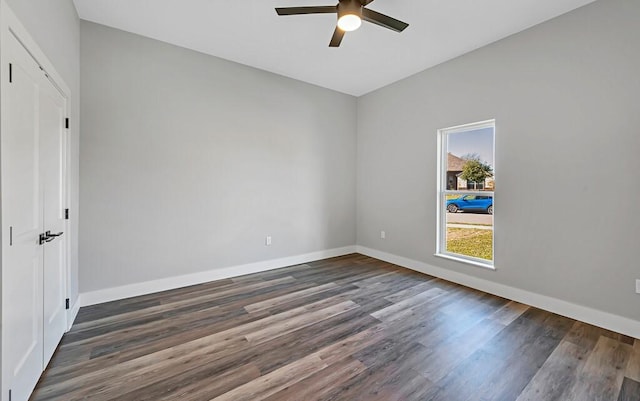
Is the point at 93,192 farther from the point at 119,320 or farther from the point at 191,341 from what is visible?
the point at 191,341

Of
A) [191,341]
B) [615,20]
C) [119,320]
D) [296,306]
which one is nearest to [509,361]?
[296,306]

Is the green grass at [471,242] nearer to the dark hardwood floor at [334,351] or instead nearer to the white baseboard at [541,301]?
the white baseboard at [541,301]

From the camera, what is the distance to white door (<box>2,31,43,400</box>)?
1388mm

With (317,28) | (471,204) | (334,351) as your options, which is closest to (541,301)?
(471,204)

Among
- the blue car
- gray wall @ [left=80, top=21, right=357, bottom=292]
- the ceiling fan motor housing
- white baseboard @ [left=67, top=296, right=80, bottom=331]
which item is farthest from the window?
white baseboard @ [left=67, top=296, right=80, bottom=331]

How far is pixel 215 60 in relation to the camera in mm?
3713

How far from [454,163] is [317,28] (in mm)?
2547

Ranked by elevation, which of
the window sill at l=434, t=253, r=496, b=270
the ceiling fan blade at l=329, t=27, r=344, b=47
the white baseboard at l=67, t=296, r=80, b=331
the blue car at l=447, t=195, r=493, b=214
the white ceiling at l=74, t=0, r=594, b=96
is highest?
the white ceiling at l=74, t=0, r=594, b=96

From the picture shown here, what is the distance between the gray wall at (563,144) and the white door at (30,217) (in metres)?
4.18

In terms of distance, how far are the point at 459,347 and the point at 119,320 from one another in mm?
3131

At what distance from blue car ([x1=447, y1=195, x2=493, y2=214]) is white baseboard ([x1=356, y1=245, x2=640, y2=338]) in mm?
A: 884

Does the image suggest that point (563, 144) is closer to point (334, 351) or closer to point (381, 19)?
point (381, 19)

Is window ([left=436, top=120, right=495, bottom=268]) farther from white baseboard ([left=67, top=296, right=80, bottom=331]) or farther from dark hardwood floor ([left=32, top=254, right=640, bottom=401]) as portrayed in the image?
white baseboard ([left=67, top=296, right=80, bottom=331])

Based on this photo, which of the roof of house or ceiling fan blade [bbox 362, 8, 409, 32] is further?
the roof of house
